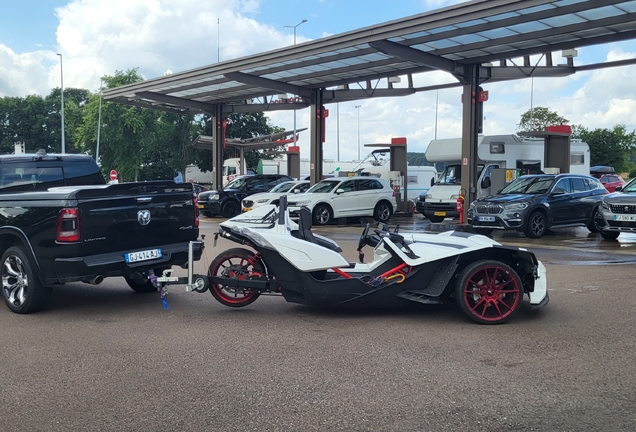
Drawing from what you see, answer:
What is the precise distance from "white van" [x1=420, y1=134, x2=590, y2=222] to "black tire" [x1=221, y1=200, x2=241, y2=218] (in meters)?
8.02

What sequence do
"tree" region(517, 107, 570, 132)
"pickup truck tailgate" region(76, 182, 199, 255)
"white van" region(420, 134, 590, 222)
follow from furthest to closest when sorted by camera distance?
"tree" region(517, 107, 570, 132), "white van" region(420, 134, 590, 222), "pickup truck tailgate" region(76, 182, 199, 255)

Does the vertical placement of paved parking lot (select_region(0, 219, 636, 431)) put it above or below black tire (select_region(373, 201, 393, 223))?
below

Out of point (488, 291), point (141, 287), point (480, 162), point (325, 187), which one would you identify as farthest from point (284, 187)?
point (488, 291)

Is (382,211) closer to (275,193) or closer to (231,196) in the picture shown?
(275,193)

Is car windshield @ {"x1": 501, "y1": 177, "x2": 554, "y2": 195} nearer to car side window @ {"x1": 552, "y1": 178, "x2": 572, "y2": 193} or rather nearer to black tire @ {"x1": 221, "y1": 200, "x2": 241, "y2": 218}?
car side window @ {"x1": 552, "y1": 178, "x2": 572, "y2": 193}

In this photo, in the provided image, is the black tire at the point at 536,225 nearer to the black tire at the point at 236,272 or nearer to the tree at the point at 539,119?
the black tire at the point at 236,272

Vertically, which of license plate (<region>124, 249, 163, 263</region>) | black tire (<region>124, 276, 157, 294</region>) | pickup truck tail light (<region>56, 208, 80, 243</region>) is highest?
pickup truck tail light (<region>56, 208, 80, 243</region>)

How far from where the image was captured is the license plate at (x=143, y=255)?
703 centimetres

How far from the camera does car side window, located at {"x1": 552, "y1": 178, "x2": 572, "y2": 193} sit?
1644cm

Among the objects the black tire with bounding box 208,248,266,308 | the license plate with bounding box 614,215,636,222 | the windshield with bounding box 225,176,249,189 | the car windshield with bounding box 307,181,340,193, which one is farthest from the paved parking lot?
the windshield with bounding box 225,176,249,189

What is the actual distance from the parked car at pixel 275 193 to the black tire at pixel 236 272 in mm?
14796

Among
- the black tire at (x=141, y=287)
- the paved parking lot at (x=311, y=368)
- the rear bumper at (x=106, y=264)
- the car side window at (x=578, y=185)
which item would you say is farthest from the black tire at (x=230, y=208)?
the rear bumper at (x=106, y=264)

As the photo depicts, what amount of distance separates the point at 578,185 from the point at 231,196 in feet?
44.9

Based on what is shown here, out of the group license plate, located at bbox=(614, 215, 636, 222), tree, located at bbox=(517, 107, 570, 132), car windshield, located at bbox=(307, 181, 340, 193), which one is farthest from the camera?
tree, located at bbox=(517, 107, 570, 132)
